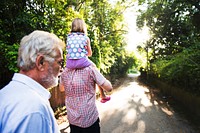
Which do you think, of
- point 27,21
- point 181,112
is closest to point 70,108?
point 27,21

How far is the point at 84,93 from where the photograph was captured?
9.04ft

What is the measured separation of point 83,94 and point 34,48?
135cm

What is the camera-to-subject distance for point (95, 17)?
1914 cm

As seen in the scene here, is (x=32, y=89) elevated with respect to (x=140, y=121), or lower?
elevated

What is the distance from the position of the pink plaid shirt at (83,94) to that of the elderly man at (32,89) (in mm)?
1023

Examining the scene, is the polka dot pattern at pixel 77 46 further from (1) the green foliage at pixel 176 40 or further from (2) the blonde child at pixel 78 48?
(1) the green foliage at pixel 176 40

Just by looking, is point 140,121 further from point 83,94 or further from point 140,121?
point 83,94

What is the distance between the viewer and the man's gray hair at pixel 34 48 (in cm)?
149

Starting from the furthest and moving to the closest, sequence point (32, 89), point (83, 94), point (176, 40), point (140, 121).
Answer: point (176, 40) < point (140, 121) < point (83, 94) < point (32, 89)

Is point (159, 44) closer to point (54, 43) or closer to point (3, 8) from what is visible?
point (3, 8)

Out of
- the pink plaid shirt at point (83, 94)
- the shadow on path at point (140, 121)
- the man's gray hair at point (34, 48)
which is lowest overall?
the shadow on path at point (140, 121)

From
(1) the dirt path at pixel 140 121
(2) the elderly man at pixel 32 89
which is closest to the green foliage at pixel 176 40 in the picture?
(1) the dirt path at pixel 140 121

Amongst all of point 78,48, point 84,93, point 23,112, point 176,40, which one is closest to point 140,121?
point 84,93

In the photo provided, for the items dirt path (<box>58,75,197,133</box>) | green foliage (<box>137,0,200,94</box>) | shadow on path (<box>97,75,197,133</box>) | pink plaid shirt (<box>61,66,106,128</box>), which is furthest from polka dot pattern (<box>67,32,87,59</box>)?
green foliage (<box>137,0,200,94</box>)
